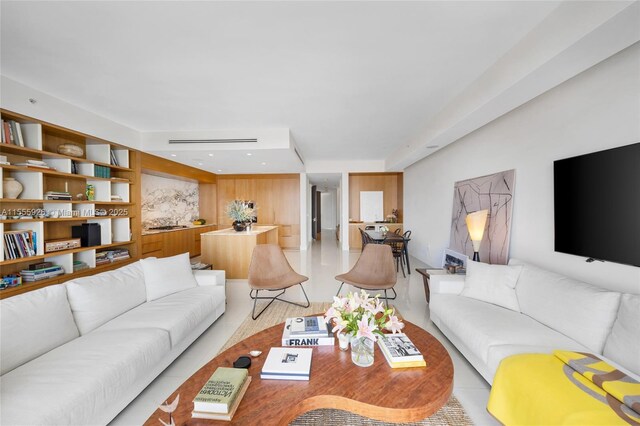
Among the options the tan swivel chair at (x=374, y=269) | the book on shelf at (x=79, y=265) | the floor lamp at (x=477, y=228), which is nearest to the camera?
the floor lamp at (x=477, y=228)

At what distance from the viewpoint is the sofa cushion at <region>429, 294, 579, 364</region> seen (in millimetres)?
1788

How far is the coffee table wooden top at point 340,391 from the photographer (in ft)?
3.80

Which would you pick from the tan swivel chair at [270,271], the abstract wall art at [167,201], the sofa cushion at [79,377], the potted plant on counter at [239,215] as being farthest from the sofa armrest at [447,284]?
the abstract wall art at [167,201]

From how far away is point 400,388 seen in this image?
51.4 inches

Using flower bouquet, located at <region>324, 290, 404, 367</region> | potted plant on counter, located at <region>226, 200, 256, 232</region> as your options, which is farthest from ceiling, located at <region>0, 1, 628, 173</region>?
flower bouquet, located at <region>324, 290, 404, 367</region>

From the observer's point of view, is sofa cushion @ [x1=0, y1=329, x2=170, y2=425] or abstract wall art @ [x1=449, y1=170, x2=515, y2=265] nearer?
sofa cushion @ [x1=0, y1=329, x2=170, y2=425]

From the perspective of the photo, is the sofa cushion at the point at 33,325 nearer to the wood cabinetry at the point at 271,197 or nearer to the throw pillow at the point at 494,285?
the throw pillow at the point at 494,285

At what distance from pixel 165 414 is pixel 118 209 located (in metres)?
4.60

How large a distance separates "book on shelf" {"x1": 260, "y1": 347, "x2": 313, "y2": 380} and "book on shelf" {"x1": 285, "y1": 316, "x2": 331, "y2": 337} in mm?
179

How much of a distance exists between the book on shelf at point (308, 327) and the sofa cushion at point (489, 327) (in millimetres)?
1200

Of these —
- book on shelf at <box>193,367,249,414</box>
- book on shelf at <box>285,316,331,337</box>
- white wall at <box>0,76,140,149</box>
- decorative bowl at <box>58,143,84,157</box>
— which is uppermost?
Result: white wall at <box>0,76,140,149</box>

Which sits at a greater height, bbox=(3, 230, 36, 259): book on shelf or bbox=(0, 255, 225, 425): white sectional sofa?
bbox=(3, 230, 36, 259): book on shelf

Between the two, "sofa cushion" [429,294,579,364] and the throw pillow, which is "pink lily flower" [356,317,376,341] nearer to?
Answer: "sofa cushion" [429,294,579,364]

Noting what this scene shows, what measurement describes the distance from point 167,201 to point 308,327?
6.20m
